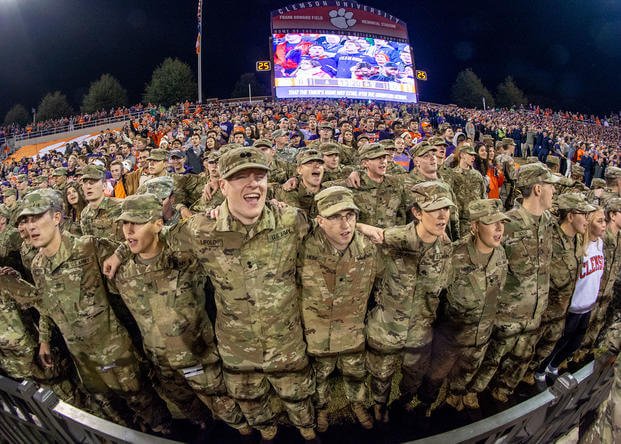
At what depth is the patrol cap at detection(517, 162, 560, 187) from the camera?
3.27m

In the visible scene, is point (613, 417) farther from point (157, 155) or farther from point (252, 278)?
point (157, 155)

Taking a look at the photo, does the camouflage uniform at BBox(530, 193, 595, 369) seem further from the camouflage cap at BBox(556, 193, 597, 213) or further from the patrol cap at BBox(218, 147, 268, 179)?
the patrol cap at BBox(218, 147, 268, 179)

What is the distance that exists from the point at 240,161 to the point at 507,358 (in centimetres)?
310

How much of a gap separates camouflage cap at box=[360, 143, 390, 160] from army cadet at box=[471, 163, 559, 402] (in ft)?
4.81

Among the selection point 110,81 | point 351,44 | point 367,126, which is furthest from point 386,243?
point 110,81

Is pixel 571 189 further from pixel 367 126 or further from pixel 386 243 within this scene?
pixel 367 126

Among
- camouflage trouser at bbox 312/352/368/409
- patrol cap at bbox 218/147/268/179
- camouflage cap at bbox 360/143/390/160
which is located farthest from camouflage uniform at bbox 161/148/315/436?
camouflage cap at bbox 360/143/390/160

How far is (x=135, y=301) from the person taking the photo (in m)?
2.71

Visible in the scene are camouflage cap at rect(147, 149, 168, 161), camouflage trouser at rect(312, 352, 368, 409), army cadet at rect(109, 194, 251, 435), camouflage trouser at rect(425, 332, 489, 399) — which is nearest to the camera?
army cadet at rect(109, 194, 251, 435)

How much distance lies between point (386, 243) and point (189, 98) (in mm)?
44730

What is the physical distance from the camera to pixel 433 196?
108 inches

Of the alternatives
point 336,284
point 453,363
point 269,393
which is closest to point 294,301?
point 336,284

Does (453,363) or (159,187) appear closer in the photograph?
(453,363)

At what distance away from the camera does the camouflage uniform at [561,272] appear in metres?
3.45
